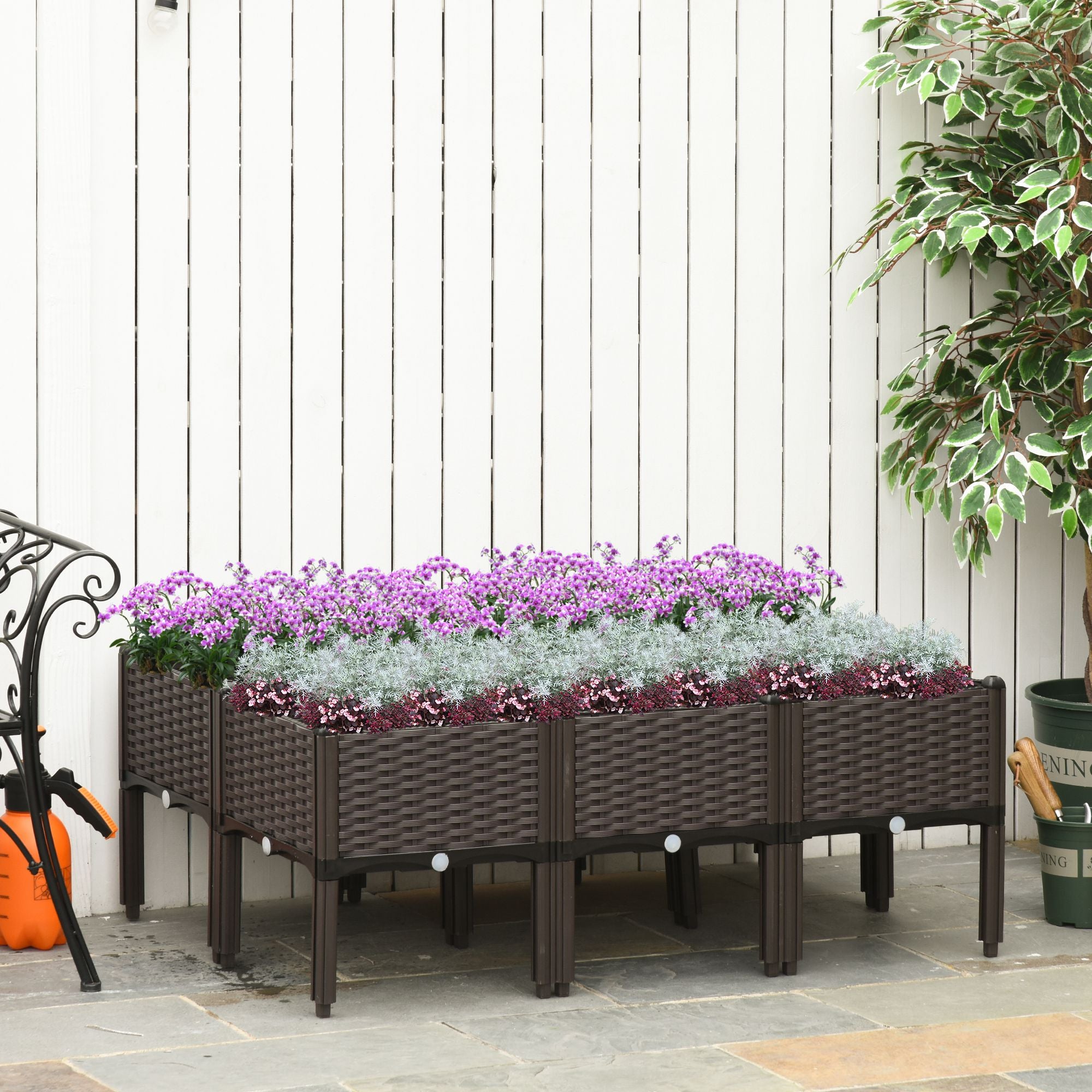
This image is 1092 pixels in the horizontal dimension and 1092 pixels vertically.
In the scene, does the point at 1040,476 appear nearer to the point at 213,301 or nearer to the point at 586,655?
the point at 586,655

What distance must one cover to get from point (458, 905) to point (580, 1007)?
515mm

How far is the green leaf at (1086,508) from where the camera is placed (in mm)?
4500

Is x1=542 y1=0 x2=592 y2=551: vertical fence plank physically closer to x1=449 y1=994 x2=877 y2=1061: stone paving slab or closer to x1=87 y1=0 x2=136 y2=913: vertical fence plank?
x1=87 y1=0 x2=136 y2=913: vertical fence plank

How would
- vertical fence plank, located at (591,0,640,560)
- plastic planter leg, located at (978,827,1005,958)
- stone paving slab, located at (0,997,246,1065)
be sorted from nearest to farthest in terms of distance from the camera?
stone paving slab, located at (0,997,246,1065)
plastic planter leg, located at (978,827,1005,958)
vertical fence plank, located at (591,0,640,560)

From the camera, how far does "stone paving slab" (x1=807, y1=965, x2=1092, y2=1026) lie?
3.40m

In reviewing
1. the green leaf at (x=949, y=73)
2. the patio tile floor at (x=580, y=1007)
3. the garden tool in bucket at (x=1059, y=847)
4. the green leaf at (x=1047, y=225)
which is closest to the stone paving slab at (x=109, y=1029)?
the patio tile floor at (x=580, y=1007)

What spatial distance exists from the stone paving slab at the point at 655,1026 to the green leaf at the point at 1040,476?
151 centimetres

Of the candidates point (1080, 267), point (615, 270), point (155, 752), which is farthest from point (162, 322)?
point (1080, 267)

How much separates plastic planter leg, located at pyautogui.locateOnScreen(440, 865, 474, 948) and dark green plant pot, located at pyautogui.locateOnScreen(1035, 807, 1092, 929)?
1.38 m

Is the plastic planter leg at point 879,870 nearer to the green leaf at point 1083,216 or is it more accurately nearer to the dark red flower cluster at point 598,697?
the dark red flower cluster at point 598,697

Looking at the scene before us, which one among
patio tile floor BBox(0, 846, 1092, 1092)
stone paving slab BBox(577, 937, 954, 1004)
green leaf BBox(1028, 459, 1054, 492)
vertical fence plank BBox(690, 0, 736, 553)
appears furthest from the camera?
vertical fence plank BBox(690, 0, 736, 553)

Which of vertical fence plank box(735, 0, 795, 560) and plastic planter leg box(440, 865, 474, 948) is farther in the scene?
vertical fence plank box(735, 0, 795, 560)

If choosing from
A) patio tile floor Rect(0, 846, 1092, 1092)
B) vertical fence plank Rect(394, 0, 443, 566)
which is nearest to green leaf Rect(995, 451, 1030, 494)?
patio tile floor Rect(0, 846, 1092, 1092)

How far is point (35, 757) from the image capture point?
11.3ft
